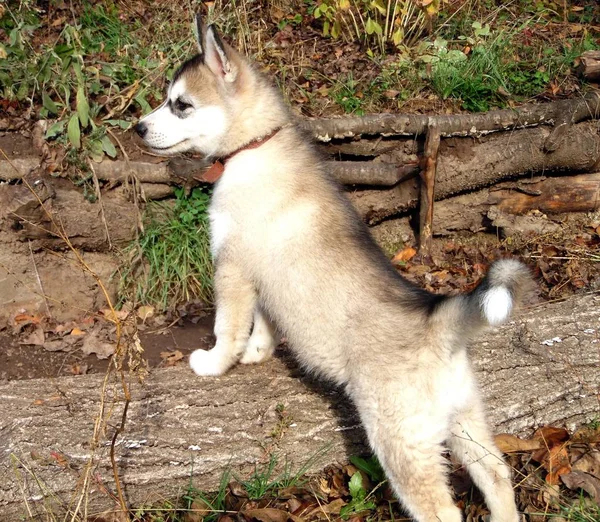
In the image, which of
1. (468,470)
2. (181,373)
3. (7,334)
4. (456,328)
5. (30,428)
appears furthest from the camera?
(7,334)

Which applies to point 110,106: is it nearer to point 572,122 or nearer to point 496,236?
point 496,236

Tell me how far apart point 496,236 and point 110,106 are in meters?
3.77

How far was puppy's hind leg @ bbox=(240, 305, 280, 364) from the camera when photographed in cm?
413

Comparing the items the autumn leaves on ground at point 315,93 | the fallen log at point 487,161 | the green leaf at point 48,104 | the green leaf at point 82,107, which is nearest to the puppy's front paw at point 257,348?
the autumn leaves on ground at point 315,93

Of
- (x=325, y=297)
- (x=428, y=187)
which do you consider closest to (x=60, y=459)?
(x=325, y=297)

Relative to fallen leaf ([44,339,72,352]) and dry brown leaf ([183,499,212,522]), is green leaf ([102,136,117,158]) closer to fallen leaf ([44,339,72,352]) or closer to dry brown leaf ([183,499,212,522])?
fallen leaf ([44,339,72,352])

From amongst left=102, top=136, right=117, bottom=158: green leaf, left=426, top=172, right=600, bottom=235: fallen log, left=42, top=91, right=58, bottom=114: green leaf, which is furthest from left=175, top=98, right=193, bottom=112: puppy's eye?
left=426, top=172, right=600, bottom=235: fallen log

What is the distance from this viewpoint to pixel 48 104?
19.0 feet

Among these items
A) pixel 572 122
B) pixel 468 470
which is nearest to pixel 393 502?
pixel 468 470

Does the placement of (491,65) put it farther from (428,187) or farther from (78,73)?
(78,73)

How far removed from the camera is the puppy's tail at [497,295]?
2.54m

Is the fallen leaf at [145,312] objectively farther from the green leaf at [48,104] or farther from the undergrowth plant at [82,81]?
the green leaf at [48,104]

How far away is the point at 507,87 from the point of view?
6.63 m

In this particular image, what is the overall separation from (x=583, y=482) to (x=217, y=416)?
186 cm
